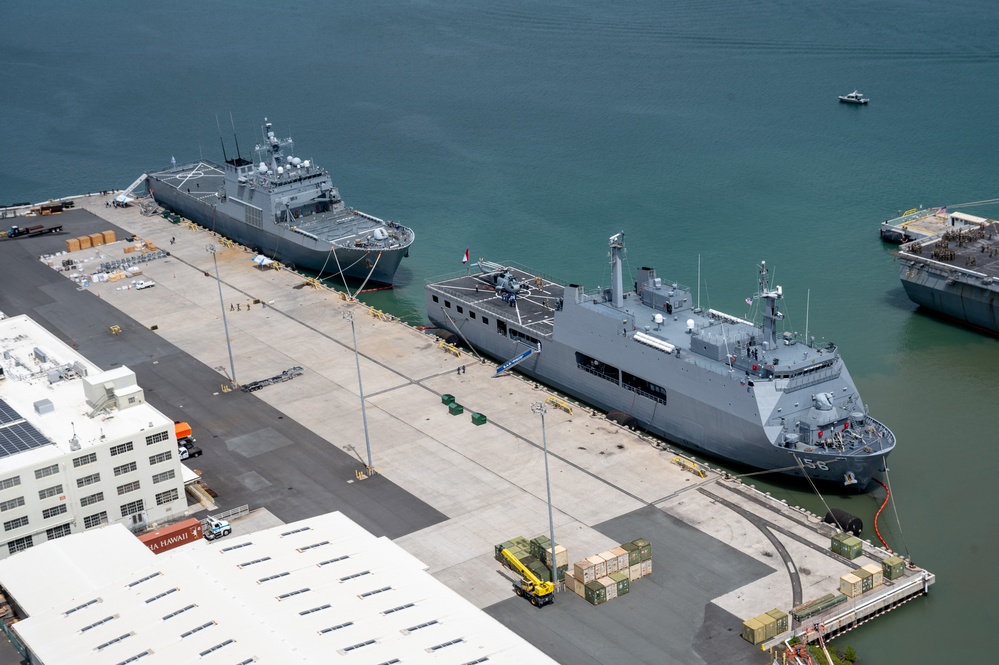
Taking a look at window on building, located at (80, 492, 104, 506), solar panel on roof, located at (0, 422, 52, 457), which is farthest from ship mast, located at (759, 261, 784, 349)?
solar panel on roof, located at (0, 422, 52, 457)

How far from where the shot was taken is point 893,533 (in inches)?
2502

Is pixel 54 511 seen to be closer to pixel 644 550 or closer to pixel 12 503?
pixel 12 503

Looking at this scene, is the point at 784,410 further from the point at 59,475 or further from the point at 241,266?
the point at 241,266

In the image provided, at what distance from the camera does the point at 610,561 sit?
184 ft

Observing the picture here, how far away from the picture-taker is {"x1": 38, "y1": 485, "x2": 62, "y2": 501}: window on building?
200ft

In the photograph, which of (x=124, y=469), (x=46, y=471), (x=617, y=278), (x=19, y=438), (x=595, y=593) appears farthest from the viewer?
(x=617, y=278)

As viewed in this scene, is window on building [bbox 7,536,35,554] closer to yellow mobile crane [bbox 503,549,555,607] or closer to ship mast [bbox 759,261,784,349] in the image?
yellow mobile crane [bbox 503,549,555,607]

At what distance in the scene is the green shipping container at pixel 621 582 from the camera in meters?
55.7

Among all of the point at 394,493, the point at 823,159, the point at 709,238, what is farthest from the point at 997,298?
the point at 394,493

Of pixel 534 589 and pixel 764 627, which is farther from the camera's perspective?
pixel 534 589

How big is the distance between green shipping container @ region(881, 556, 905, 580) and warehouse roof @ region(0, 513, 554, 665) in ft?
67.8

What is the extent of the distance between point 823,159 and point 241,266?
66597mm

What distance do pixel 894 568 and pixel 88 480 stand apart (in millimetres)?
42823

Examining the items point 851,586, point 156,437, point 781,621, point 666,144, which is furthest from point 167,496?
point 666,144
